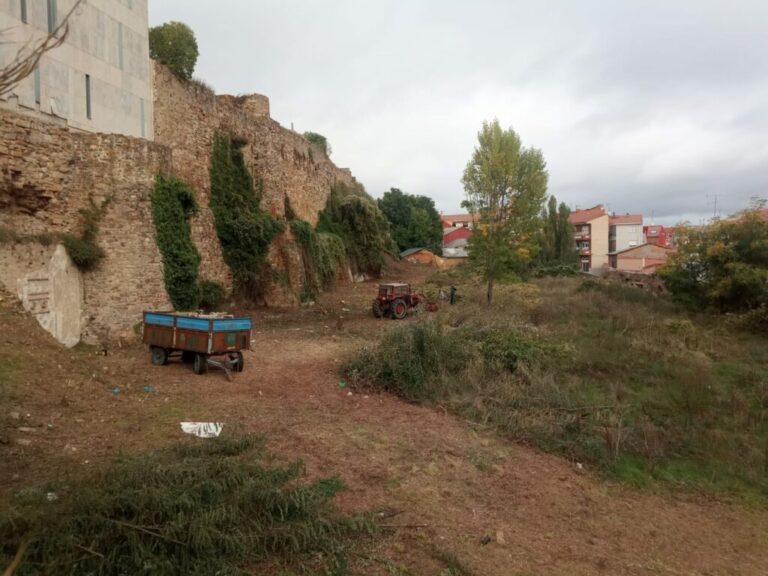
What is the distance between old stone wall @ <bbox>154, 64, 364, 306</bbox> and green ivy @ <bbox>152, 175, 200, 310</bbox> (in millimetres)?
2126

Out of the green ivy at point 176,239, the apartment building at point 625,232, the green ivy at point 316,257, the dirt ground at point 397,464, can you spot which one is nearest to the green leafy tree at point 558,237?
the green ivy at point 316,257

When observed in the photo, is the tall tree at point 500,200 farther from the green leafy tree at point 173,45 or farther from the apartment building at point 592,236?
the apartment building at point 592,236

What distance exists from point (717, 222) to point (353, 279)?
58.1 feet

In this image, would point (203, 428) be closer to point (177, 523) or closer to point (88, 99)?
point (177, 523)

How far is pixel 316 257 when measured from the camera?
22.0 m

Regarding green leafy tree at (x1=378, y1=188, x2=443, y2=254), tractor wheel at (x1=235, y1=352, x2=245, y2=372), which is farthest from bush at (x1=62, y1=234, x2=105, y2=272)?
green leafy tree at (x1=378, y1=188, x2=443, y2=254)

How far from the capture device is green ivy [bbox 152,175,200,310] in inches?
452

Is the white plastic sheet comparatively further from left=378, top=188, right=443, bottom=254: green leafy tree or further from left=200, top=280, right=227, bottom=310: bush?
left=378, top=188, right=443, bottom=254: green leafy tree

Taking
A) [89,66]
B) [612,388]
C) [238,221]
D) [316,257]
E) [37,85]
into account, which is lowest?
[612,388]

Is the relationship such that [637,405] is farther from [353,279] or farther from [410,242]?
[410,242]

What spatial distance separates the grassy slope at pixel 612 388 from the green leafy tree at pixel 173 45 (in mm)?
12454

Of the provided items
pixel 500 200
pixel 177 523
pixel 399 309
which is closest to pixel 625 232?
pixel 500 200

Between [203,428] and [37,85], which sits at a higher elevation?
[37,85]

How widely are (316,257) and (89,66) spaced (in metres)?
11.2
